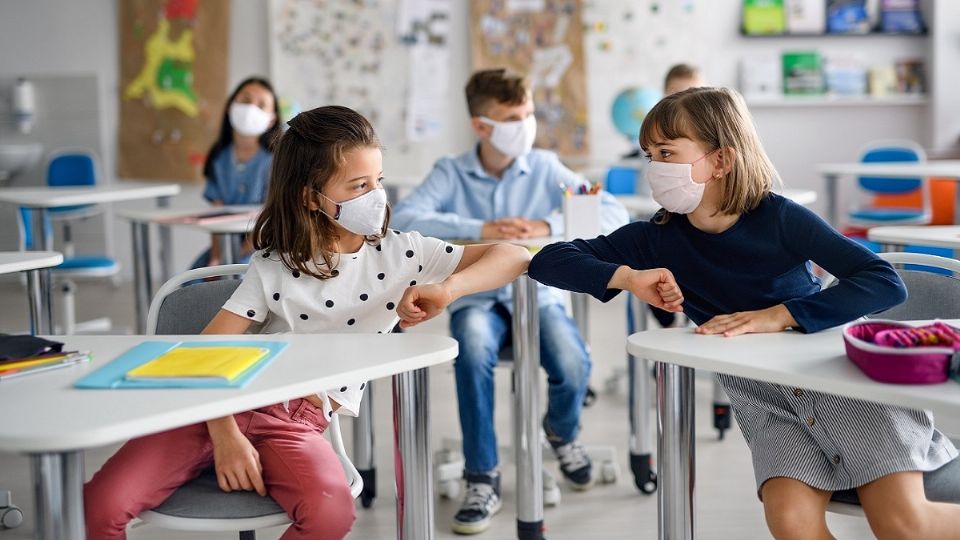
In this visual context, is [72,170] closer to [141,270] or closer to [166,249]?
[166,249]

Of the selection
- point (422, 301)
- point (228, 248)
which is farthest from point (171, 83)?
point (422, 301)

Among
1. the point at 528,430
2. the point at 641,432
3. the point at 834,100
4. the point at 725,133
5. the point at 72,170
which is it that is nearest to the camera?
the point at 725,133

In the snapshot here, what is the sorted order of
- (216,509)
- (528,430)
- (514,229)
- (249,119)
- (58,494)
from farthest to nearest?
(249,119) → (514,229) → (528,430) → (216,509) → (58,494)

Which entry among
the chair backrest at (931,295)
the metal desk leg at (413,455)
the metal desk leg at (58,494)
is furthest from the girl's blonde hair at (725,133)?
the metal desk leg at (58,494)

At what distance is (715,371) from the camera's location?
152 cm

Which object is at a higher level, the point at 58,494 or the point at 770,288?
the point at 770,288

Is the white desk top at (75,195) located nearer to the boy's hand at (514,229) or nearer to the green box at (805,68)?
the boy's hand at (514,229)

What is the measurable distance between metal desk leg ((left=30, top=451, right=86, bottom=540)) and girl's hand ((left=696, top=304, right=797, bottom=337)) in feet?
3.03

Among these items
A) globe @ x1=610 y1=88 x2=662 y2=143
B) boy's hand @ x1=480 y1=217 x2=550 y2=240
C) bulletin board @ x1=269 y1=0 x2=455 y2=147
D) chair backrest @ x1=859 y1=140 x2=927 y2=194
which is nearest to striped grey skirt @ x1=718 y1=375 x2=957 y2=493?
boy's hand @ x1=480 y1=217 x2=550 y2=240

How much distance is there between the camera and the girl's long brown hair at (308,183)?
1.98m

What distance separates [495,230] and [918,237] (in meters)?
1.03

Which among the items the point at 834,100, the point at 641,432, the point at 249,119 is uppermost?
the point at 834,100

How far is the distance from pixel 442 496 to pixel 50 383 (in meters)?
1.54

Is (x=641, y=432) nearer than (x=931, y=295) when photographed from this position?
No
